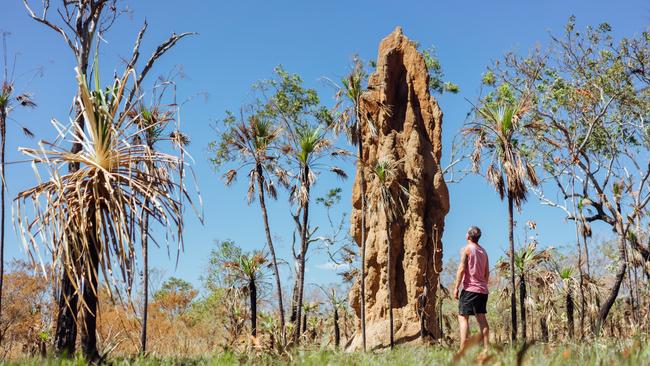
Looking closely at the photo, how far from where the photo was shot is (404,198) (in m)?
21.4

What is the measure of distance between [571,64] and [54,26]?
18831 mm

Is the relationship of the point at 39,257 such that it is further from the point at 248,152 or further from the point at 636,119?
the point at 636,119

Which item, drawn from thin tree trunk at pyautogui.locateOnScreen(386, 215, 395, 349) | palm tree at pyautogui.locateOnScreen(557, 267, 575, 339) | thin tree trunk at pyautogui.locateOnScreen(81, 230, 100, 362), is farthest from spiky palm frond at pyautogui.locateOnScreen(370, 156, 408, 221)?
thin tree trunk at pyautogui.locateOnScreen(81, 230, 100, 362)

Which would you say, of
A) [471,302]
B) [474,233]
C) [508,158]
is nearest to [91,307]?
[471,302]

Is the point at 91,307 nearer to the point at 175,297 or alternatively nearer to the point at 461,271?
the point at 461,271

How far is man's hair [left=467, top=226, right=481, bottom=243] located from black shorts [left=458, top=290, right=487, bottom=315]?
0.81 metres

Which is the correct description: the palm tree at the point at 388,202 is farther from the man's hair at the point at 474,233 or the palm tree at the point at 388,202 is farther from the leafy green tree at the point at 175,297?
the leafy green tree at the point at 175,297

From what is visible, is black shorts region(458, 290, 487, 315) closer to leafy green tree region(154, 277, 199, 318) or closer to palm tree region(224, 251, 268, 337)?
palm tree region(224, 251, 268, 337)

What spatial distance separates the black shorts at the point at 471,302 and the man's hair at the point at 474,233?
2.66 ft

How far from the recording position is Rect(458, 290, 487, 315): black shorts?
9188 mm

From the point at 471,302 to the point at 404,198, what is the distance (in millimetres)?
12201

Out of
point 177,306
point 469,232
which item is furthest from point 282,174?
point 177,306

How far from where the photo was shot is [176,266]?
678 cm

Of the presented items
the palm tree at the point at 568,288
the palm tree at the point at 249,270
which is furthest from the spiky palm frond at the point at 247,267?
the palm tree at the point at 568,288
